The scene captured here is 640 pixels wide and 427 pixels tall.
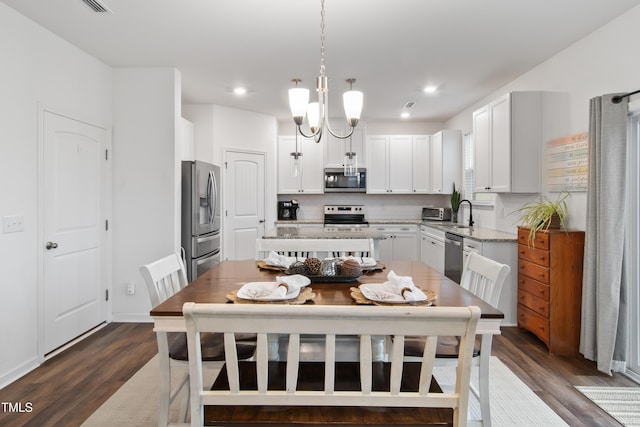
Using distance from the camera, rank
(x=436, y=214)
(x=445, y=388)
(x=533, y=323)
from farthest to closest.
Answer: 1. (x=436, y=214)
2. (x=533, y=323)
3. (x=445, y=388)

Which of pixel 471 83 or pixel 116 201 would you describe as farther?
pixel 471 83

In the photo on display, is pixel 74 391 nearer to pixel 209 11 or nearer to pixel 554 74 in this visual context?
pixel 209 11

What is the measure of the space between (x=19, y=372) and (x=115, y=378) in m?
0.69

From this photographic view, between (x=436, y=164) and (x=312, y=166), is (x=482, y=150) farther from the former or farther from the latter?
(x=312, y=166)

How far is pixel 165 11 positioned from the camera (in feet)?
8.87

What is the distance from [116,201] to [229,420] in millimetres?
3265

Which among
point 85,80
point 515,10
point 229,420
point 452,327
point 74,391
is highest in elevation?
point 515,10

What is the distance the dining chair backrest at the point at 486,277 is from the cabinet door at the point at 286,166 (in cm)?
422

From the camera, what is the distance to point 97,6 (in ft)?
8.59

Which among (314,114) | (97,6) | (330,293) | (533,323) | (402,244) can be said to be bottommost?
(533,323)

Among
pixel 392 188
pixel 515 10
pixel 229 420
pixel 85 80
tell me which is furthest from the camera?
pixel 392 188

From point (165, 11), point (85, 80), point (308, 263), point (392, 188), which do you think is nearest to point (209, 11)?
point (165, 11)

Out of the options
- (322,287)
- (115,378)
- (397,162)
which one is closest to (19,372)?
(115,378)

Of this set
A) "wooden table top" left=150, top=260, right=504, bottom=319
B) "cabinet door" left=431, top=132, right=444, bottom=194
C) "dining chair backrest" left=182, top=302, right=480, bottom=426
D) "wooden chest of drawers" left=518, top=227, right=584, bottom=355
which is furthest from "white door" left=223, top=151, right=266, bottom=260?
"dining chair backrest" left=182, top=302, right=480, bottom=426
